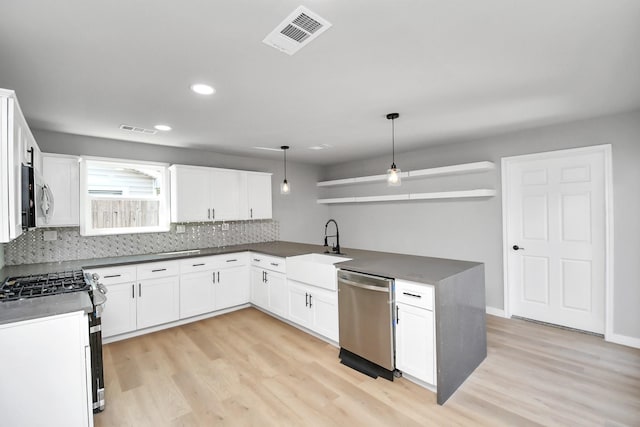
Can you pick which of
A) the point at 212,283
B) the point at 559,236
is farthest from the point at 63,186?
the point at 559,236

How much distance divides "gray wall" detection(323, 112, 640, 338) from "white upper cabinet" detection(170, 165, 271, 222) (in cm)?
191

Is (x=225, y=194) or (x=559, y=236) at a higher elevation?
(x=225, y=194)

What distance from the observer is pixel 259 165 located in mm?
5391

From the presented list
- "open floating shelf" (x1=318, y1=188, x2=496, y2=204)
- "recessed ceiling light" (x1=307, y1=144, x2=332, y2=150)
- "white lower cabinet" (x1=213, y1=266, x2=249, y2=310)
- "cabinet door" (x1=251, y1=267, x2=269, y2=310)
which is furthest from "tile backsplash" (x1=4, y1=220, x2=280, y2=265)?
"recessed ceiling light" (x1=307, y1=144, x2=332, y2=150)

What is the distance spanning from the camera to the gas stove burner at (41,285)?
6.63 feet

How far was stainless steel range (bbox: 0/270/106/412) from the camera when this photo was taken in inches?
81.0

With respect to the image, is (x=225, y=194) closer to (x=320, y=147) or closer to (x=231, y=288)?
(x=231, y=288)

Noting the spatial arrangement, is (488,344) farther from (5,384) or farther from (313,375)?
(5,384)

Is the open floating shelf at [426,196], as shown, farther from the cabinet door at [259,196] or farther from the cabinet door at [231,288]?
the cabinet door at [231,288]

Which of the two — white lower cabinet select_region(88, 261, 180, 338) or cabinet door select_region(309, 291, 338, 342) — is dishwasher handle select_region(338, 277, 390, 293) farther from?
white lower cabinet select_region(88, 261, 180, 338)

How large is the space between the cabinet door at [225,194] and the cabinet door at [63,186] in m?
1.56

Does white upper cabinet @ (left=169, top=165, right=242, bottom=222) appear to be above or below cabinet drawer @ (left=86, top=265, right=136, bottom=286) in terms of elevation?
above

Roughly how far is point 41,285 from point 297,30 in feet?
8.51

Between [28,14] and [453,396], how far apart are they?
3.51 meters
